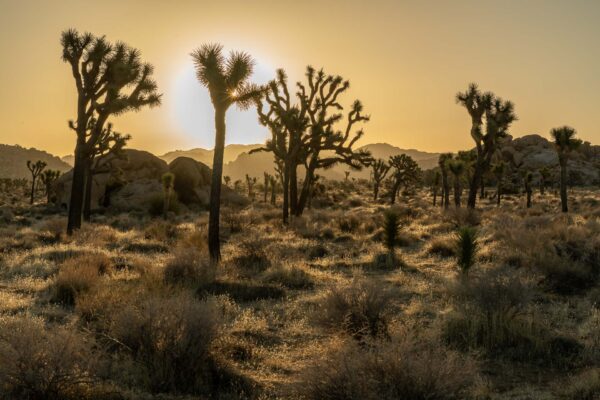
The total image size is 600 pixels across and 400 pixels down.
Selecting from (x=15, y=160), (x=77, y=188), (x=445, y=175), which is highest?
(x=15, y=160)

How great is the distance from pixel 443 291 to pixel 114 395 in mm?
7221

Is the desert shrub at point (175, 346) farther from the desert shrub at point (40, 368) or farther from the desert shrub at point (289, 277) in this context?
the desert shrub at point (289, 277)

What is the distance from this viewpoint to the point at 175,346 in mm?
5785

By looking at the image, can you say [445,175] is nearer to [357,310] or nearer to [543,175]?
[543,175]

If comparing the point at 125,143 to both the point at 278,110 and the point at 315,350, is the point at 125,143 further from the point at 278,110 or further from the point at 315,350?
the point at 315,350

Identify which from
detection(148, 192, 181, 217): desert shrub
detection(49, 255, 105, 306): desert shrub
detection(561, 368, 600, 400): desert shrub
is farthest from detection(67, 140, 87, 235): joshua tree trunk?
detection(561, 368, 600, 400): desert shrub

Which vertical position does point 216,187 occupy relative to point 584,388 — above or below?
above

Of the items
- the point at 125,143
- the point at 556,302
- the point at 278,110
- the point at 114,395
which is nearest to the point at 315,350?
the point at 114,395

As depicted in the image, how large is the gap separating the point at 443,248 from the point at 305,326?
922 cm

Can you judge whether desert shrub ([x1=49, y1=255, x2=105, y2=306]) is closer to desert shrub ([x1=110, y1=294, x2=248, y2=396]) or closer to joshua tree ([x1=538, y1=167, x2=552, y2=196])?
desert shrub ([x1=110, y1=294, x2=248, y2=396])

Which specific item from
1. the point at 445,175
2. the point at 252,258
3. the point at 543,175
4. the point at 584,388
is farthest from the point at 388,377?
the point at 543,175

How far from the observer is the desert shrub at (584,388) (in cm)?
536

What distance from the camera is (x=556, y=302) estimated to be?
31.8 ft

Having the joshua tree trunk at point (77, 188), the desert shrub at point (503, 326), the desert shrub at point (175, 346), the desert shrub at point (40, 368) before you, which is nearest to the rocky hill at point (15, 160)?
the joshua tree trunk at point (77, 188)
